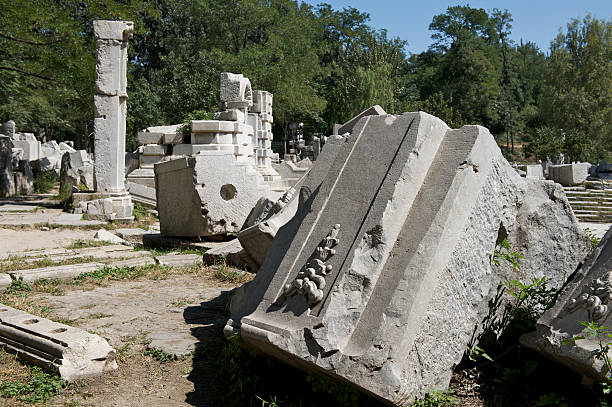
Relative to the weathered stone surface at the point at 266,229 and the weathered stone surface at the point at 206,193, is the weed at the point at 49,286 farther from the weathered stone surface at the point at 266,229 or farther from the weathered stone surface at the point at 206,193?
the weathered stone surface at the point at 206,193

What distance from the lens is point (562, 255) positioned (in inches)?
151

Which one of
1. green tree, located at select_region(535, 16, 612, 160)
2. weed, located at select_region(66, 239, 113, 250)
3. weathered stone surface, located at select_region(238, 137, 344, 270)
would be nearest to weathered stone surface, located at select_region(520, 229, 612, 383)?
weathered stone surface, located at select_region(238, 137, 344, 270)

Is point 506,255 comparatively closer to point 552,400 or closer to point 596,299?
point 596,299

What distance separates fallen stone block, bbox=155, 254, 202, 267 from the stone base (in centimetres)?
487

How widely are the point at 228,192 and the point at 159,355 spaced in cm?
387

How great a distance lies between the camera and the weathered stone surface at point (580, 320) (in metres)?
2.64

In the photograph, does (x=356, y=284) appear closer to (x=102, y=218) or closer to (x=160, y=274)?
(x=160, y=274)

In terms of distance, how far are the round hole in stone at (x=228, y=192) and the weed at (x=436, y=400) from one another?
16.1 feet

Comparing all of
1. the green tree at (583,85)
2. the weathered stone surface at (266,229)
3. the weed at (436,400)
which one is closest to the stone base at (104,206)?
the weathered stone surface at (266,229)

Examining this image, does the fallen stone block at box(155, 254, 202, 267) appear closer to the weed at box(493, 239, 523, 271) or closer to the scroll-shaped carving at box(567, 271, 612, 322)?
the weed at box(493, 239, 523, 271)

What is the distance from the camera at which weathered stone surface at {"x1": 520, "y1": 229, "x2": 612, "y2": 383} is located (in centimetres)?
264

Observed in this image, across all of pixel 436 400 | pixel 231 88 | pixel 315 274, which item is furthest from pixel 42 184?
pixel 436 400

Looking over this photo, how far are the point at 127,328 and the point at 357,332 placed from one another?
7.19ft

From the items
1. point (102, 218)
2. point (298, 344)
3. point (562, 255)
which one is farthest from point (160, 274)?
point (102, 218)
